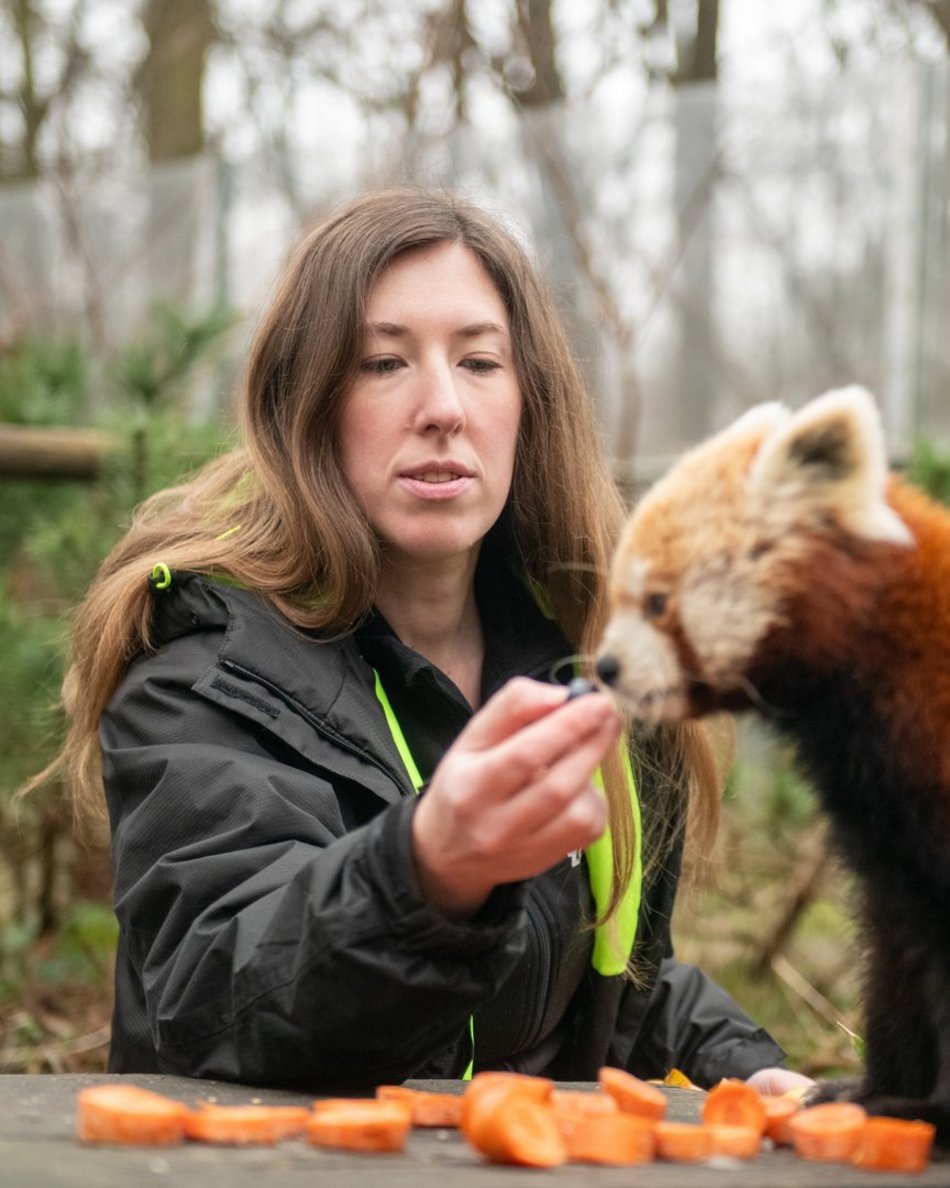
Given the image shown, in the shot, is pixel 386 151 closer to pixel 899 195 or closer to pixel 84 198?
pixel 899 195

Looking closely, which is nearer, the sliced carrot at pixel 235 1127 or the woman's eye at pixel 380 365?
the sliced carrot at pixel 235 1127

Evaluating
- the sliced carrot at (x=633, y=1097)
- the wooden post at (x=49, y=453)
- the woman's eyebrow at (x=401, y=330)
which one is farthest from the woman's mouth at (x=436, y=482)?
the wooden post at (x=49, y=453)

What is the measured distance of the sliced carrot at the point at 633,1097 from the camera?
178cm

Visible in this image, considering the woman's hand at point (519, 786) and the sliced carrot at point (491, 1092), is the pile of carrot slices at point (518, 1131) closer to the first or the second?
the sliced carrot at point (491, 1092)

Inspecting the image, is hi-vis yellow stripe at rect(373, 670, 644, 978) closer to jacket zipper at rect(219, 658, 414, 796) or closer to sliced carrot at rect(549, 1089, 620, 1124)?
jacket zipper at rect(219, 658, 414, 796)

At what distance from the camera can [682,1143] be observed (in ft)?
5.16

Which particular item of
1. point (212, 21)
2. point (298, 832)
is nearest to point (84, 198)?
point (212, 21)

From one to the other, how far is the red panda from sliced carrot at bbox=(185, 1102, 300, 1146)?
0.59 meters

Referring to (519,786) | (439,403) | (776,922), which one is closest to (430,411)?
(439,403)

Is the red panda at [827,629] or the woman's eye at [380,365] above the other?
the woman's eye at [380,365]

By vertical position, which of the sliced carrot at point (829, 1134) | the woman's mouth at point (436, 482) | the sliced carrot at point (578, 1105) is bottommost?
the sliced carrot at point (578, 1105)

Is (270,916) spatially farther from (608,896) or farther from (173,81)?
A: (173,81)

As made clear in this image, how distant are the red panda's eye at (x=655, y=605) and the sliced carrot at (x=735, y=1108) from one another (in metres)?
0.62

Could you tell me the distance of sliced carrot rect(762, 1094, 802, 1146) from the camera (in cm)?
174
